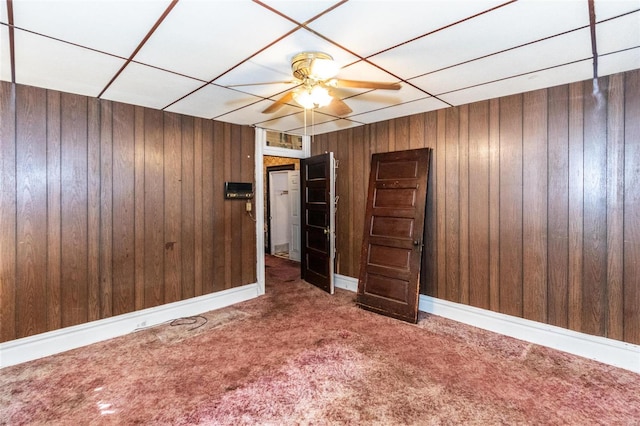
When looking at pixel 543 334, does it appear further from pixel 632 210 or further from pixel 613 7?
pixel 613 7

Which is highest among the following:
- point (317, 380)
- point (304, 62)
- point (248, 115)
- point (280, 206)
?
point (248, 115)

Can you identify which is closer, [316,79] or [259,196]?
[316,79]

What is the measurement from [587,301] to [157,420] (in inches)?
140

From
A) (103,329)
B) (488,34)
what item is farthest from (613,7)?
(103,329)

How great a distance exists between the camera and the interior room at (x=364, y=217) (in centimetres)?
192

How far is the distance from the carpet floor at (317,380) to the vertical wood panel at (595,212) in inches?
18.8

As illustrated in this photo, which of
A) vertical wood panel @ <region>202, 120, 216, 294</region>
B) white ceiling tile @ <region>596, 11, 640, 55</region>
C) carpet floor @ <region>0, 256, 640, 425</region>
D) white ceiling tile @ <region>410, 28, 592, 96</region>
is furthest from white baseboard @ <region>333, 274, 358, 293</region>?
white ceiling tile @ <region>596, 11, 640, 55</region>

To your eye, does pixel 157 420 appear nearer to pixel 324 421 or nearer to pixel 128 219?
pixel 324 421

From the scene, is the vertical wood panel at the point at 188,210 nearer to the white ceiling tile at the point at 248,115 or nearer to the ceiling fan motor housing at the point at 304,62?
the white ceiling tile at the point at 248,115

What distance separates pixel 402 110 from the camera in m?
3.60

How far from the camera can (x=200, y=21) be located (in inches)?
68.4

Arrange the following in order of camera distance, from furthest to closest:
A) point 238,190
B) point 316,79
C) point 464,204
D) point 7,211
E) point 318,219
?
1. point 318,219
2. point 238,190
3. point 464,204
4. point 7,211
5. point 316,79

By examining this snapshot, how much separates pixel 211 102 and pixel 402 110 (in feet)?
7.11

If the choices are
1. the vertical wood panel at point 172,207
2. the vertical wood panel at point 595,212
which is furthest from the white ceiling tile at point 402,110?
the vertical wood panel at point 172,207
